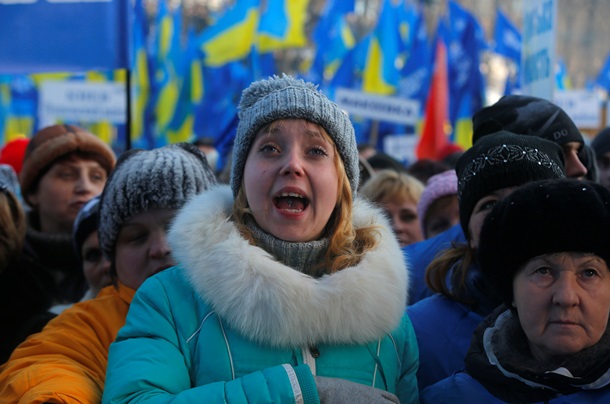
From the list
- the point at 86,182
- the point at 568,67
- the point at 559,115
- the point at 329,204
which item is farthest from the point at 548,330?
the point at 568,67

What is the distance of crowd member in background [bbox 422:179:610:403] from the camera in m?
2.18

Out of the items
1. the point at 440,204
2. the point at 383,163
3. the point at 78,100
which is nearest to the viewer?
the point at 440,204

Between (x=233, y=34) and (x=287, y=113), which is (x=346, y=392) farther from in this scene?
(x=233, y=34)

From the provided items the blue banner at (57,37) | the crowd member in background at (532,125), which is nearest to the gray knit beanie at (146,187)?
the crowd member in background at (532,125)

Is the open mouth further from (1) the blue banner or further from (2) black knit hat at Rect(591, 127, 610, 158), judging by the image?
(2) black knit hat at Rect(591, 127, 610, 158)

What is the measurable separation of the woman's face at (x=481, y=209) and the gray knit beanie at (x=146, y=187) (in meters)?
1.01

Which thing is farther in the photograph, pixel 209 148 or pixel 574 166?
pixel 209 148

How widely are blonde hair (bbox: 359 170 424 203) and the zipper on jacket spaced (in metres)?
2.78

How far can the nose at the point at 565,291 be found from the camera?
2162 millimetres

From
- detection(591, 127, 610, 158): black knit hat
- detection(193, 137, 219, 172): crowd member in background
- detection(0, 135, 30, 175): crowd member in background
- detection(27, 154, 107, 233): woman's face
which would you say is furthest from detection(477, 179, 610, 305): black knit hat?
detection(193, 137, 219, 172): crowd member in background

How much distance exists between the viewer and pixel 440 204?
4570 mm

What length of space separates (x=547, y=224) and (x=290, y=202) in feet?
2.33

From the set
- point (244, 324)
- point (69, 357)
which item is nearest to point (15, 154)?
point (69, 357)

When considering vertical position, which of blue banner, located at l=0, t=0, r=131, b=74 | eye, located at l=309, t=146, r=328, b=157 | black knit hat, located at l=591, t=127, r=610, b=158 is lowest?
black knit hat, located at l=591, t=127, r=610, b=158
